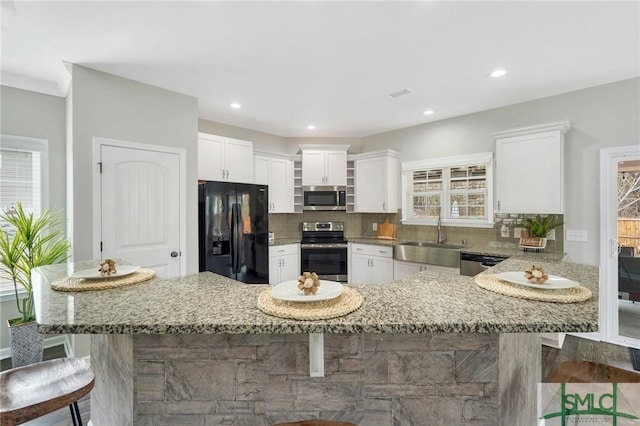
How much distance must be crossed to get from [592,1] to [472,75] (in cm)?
102

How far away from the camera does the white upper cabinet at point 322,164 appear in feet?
15.9

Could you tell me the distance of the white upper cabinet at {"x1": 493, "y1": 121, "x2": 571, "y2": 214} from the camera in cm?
308

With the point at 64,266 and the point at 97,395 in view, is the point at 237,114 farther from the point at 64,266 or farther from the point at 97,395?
the point at 97,395

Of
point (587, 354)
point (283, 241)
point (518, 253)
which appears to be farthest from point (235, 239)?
point (587, 354)

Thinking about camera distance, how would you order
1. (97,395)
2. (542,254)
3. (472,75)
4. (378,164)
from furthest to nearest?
→ (378,164)
(542,254)
(472,75)
(97,395)

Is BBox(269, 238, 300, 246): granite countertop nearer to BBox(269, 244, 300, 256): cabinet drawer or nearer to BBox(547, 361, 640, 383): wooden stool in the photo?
BBox(269, 244, 300, 256): cabinet drawer

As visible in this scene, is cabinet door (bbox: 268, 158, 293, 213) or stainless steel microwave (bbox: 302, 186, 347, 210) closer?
cabinet door (bbox: 268, 158, 293, 213)

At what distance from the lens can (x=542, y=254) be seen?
3225 millimetres

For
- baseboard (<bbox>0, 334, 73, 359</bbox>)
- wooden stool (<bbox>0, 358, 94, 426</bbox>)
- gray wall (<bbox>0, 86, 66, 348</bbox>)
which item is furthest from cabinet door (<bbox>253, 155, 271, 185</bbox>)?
wooden stool (<bbox>0, 358, 94, 426</bbox>)

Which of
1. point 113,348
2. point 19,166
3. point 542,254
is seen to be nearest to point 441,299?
point 113,348

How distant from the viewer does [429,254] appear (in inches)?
149

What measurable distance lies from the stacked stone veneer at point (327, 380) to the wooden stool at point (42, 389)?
35cm

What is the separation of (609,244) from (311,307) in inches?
140

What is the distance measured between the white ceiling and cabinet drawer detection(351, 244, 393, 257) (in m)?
2.02
